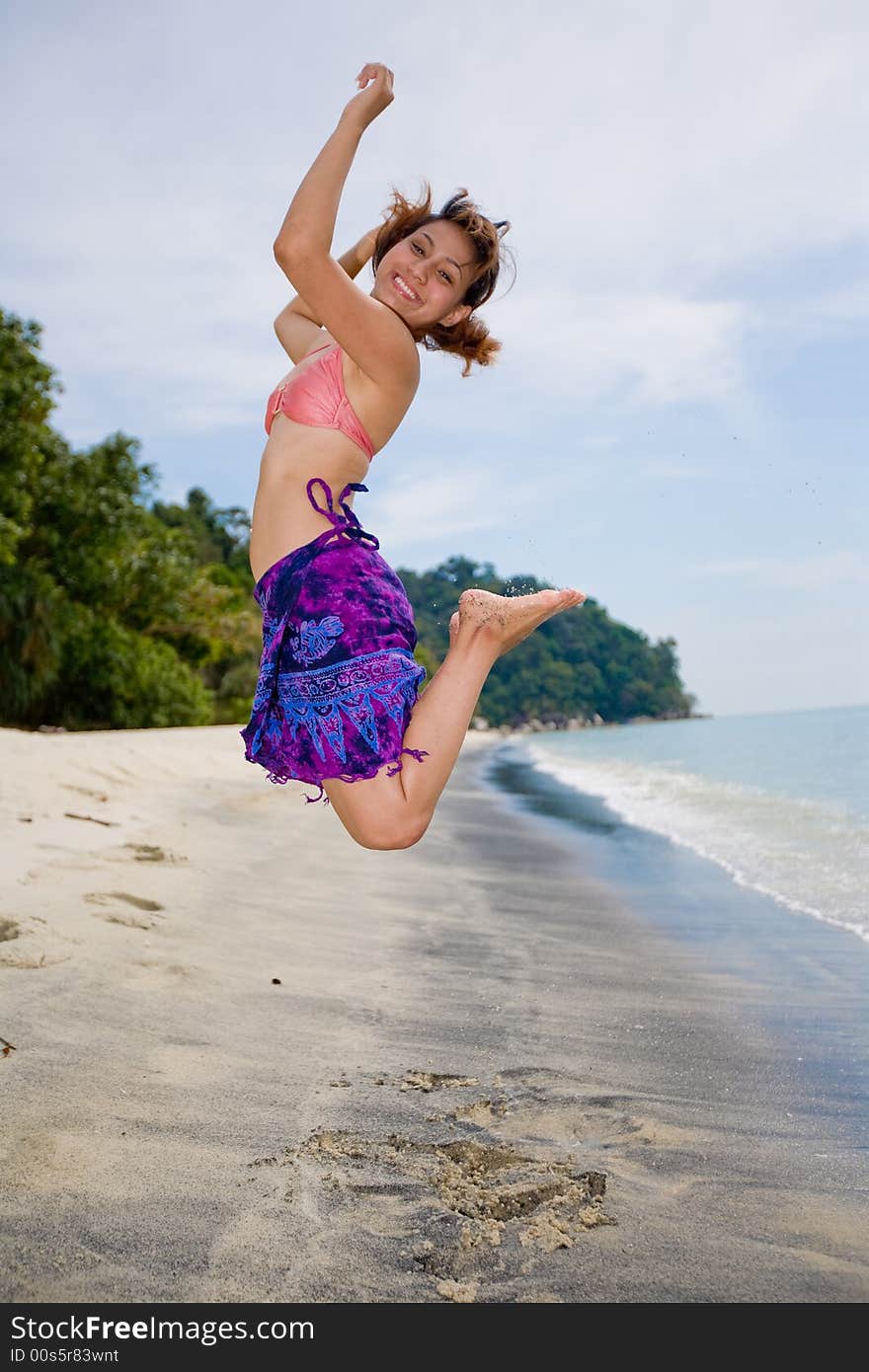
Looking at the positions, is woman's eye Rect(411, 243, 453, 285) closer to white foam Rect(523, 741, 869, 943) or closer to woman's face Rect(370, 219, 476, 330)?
woman's face Rect(370, 219, 476, 330)

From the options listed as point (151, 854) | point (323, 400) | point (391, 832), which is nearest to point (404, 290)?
point (323, 400)

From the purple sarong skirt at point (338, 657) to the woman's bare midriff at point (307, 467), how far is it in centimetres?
3

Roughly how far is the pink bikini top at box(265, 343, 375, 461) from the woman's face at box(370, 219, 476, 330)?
7.5 inches

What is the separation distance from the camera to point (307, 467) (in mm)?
2482

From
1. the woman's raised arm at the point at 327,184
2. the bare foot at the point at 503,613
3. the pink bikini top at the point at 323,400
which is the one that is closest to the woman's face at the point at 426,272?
the pink bikini top at the point at 323,400

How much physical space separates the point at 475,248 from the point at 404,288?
0.20 metres

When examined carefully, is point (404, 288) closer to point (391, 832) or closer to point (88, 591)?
point (391, 832)

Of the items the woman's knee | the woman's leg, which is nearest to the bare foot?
the woman's leg

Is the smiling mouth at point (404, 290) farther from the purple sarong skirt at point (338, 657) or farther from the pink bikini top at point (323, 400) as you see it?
the purple sarong skirt at point (338, 657)

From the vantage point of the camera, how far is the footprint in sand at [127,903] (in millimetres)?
3984

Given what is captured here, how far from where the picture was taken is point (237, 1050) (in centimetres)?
288

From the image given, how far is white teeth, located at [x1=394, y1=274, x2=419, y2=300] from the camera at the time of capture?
102 inches

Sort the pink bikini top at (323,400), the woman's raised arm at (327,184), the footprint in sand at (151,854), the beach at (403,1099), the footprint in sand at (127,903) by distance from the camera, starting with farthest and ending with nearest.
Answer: the footprint in sand at (151,854), the footprint in sand at (127,903), the pink bikini top at (323,400), the woman's raised arm at (327,184), the beach at (403,1099)
